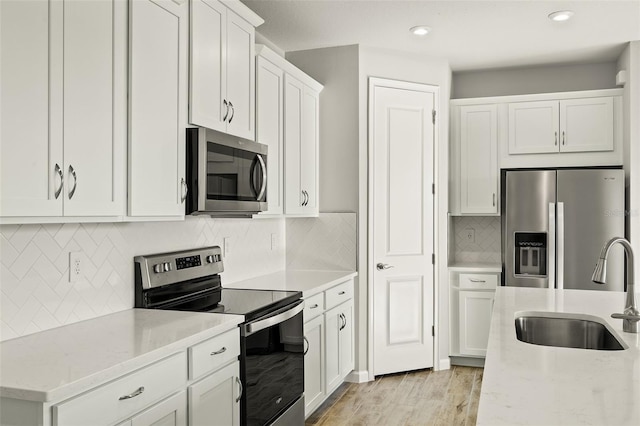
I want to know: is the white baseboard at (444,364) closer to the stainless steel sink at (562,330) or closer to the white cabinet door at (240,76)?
the stainless steel sink at (562,330)

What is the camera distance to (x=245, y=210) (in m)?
2.86

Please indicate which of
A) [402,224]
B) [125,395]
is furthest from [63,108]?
[402,224]

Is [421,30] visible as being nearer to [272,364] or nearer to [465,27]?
[465,27]

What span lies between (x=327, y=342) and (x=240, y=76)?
70.2 inches

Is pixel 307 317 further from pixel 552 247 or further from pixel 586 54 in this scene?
pixel 586 54

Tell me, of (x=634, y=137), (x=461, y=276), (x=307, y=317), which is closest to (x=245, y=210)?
(x=307, y=317)

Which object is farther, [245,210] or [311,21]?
[311,21]

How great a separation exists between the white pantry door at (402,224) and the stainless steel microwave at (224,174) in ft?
4.73

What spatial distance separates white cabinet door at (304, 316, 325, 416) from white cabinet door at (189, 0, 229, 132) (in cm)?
135

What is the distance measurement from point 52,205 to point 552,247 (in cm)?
374

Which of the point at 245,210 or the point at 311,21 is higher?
the point at 311,21

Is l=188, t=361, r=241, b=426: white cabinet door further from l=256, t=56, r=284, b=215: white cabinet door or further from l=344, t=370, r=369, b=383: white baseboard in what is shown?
l=344, t=370, r=369, b=383: white baseboard

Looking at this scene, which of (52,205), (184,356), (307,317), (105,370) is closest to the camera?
(105,370)

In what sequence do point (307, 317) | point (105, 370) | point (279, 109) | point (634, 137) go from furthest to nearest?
point (634, 137), point (279, 109), point (307, 317), point (105, 370)
